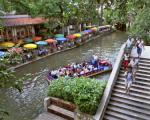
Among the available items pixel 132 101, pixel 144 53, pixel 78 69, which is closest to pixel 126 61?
pixel 144 53

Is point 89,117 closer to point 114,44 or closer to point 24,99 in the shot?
point 24,99

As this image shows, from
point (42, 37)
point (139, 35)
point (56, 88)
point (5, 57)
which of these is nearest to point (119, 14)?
point (5, 57)

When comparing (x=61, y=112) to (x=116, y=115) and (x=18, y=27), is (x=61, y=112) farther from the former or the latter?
(x=18, y=27)

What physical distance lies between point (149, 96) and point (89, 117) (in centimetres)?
348

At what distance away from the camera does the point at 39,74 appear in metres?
27.6

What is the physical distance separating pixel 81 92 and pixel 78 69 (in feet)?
36.9

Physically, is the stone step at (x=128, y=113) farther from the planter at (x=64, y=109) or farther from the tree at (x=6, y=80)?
the tree at (x=6, y=80)

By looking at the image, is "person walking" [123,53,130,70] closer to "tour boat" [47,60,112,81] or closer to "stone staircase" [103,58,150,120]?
"stone staircase" [103,58,150,120]

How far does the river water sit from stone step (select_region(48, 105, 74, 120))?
6.59ft

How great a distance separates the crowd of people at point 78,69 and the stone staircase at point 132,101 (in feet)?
30.7

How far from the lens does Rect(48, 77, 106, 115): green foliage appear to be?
547 inches

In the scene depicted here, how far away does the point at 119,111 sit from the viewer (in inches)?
554

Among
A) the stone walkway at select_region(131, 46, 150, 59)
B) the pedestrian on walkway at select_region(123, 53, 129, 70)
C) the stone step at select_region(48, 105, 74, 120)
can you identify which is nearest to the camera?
the stone step at select_region(48, 105, 74, 120)

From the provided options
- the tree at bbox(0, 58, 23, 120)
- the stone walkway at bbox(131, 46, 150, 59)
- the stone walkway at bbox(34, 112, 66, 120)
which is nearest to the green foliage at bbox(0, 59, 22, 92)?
the tree at bbox(0, 58, 23, 120)
